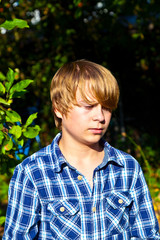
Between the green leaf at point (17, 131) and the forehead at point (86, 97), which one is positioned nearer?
Answer: the forehead at point (86, 97)

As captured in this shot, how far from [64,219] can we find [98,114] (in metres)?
0.56

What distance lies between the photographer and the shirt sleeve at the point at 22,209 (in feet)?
5.36

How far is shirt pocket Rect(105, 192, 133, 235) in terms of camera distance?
68.4 inches

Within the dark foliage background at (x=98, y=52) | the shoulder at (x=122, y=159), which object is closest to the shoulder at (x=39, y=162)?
the shoulder at (x=122, y=159)

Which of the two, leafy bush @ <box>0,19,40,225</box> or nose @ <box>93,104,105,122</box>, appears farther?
leafy bush @ <box>0,19,40,225</box>

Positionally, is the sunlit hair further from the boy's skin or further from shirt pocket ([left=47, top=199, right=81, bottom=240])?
shirt pocket ([left=47, top=199, right=81, bottom=240])

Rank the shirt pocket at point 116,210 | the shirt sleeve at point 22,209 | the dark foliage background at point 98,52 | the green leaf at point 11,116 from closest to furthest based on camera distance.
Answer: the shirt sleeve at point 22,209, the shirt pocket at point 116,210, the green leaf at point 11,116, the dark foliage background at point 98,52

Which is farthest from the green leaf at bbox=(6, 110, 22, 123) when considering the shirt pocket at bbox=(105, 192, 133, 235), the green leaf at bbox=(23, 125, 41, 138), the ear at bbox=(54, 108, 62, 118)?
the shirt pocket at bbox=(105, 192, 133, 235)

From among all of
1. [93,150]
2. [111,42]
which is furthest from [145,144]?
[93,150]

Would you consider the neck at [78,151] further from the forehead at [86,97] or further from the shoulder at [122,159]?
the forehead at [86,97]

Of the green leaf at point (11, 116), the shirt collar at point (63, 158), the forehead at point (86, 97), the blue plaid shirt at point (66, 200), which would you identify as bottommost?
the blue plaid shirt at point (66, 200)

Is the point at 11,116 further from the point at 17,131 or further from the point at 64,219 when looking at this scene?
the point at 64,219

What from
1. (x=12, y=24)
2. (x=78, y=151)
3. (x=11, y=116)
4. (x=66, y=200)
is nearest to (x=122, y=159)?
(x=78, y=151)

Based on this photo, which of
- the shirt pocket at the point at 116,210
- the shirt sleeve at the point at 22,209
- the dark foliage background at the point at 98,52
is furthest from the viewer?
the dark foliage background at the point at 98,52
